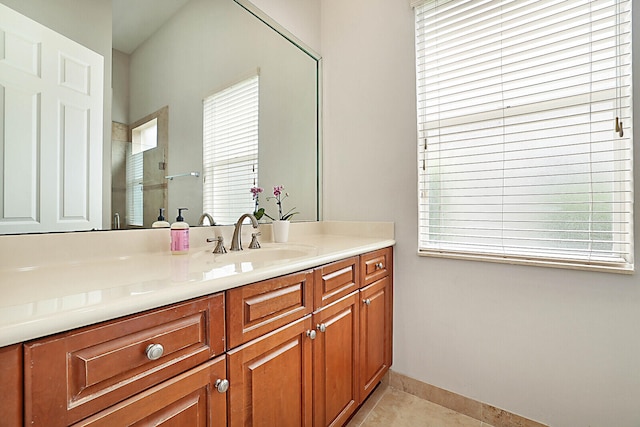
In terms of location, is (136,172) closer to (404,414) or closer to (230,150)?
(230,150)

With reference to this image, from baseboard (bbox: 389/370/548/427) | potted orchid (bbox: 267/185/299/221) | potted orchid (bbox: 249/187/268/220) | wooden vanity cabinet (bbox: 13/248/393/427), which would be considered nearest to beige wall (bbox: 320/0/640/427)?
baseboard (bbox: 389/370/548/427)

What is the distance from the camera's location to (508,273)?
1.48 meters

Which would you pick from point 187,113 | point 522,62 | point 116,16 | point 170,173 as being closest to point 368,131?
point 522,62

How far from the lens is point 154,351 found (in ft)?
2.14

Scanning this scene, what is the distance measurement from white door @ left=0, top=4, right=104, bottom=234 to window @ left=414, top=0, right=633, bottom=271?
4.99ft

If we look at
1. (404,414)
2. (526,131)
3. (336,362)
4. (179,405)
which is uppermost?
(526,131)

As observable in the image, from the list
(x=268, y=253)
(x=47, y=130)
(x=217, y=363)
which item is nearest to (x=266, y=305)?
(x=217, y=363)

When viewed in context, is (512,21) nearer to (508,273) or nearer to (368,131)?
(368,131)

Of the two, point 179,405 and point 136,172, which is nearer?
point 179,405

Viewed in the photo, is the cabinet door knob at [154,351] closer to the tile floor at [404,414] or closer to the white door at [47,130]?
the white door at [47,130]

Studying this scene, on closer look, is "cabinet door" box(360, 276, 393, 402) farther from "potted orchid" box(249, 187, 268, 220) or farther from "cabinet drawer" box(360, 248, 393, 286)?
"potted orchid" box(249, 187, 268, 220)

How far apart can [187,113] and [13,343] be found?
1.15 m

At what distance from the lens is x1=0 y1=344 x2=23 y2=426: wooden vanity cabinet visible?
474 mm

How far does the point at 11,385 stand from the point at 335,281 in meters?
0.98
